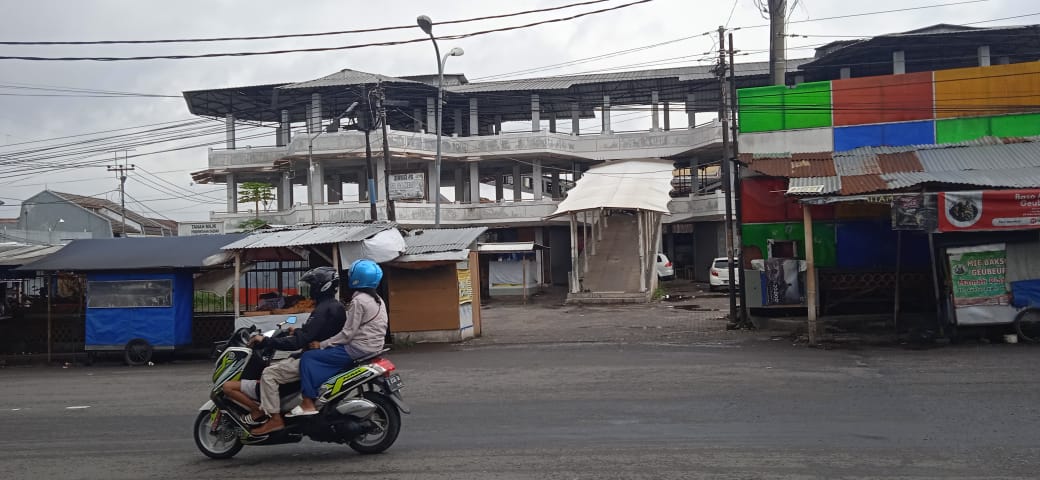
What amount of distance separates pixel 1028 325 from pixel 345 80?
31867 mm

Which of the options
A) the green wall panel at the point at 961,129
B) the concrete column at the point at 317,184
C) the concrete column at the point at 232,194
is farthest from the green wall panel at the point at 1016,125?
the concrete column at the point at 232,194

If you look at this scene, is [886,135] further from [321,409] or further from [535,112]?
[535,112]

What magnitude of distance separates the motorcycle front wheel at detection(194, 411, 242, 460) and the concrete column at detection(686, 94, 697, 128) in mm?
35706

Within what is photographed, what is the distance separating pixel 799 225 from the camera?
63.7ft

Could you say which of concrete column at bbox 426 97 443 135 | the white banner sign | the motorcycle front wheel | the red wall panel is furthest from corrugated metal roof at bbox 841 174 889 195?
concrete column at bbox 426 97 443 135

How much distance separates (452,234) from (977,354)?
1080cm

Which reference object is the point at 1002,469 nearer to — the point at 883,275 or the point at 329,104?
the point at 883,275

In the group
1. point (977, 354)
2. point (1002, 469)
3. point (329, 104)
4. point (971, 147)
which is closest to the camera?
point (1002, 469)

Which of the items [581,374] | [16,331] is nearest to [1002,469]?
[581,374]

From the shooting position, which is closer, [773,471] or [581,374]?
[773,471]

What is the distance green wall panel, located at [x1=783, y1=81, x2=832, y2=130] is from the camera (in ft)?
64.0

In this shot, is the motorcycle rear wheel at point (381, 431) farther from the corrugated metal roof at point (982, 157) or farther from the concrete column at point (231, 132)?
the concrete column at point (231, 132)

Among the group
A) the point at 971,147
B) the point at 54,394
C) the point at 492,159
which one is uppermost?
the point at 492,159

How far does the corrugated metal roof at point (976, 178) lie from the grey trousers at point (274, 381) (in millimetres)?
12303
